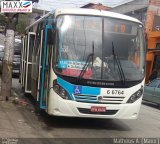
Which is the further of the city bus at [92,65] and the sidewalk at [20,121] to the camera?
the city bus at [92,65]

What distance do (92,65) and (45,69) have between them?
1410 mm

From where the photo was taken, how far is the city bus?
10.1 meters

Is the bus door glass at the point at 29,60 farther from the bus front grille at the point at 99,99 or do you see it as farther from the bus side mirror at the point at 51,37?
the bus front grille at the point at 99,99

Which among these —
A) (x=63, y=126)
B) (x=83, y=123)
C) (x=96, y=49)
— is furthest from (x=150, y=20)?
(x=63, y=126)

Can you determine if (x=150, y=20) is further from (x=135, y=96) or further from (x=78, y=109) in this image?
(x=78, y=109)

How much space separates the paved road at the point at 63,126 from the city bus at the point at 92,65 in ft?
1.38

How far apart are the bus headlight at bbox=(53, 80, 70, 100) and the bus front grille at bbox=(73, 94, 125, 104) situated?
20cm

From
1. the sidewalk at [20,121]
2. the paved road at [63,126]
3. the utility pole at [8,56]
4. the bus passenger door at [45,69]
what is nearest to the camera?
the sidewalk at [20,121]

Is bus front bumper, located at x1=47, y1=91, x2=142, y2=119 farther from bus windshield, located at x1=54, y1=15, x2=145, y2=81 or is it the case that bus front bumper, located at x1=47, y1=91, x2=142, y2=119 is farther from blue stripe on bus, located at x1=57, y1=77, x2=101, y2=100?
bus windshield, located at x1=54, y1=15, x2=145, y2=81

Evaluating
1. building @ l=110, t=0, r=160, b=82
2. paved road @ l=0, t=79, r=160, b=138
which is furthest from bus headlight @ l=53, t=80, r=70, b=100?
building @ l=110, t=0, r=160, b=82

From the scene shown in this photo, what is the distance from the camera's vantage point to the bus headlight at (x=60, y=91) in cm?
1005

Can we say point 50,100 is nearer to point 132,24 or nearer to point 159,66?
point 132,24

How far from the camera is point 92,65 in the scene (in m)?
10.2

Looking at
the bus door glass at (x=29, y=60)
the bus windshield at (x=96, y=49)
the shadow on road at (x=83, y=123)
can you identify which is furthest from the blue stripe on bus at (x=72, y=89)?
the bus door glass at (x=29, y=60)
